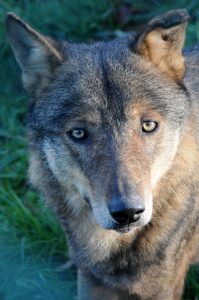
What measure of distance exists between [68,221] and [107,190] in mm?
783

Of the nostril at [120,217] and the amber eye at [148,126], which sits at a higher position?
the amber eye at [148,126]

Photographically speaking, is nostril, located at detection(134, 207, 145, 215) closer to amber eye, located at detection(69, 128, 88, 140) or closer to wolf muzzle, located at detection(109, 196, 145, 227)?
wolf muzzle, located at detection(109, 196, 145, 227)

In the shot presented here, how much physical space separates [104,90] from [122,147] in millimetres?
309

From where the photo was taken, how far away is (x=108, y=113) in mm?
3105

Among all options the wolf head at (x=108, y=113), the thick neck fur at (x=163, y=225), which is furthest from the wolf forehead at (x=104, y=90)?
the thick neck fur at (x=163, y=225)

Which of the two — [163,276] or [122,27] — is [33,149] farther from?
[122,27]

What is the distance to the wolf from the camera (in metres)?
3.05

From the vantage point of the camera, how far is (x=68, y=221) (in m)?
3.65

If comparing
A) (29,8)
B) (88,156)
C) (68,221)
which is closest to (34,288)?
(68,221)

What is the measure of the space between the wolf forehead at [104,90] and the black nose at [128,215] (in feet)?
1.47

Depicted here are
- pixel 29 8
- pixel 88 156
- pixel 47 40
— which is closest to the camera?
pixel 88 156

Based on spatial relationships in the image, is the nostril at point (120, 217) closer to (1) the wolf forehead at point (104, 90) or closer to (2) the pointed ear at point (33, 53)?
(1) the wolf forehead at point (104, 90)

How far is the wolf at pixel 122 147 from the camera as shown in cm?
305

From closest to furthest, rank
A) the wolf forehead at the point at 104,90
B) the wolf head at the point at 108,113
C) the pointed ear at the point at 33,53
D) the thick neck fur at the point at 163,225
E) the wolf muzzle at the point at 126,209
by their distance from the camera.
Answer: the wolf muzzle at the point at 126,209, the wolf head at the point at 108,113, the wolf forehead at the point at 104,90, the pointed ear at the point at 33,53, the thick neck fur at the point at 163,225
